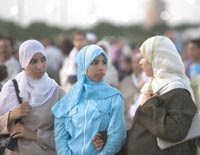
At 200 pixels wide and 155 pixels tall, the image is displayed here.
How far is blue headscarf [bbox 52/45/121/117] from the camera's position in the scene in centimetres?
579

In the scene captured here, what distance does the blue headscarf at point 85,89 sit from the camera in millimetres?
5785

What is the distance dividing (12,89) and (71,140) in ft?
2.46

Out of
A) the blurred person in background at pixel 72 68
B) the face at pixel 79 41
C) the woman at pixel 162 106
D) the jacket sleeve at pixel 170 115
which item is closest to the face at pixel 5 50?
the blurred person in background at pixel 72 68

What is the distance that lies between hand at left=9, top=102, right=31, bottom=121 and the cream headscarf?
115cm

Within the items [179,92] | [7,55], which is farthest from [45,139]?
[7,55]

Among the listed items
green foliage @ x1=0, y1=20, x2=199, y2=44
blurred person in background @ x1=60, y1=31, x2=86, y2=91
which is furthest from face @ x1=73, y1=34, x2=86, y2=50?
green foliage @ x1=0, y1=20, x2=199, y2=44

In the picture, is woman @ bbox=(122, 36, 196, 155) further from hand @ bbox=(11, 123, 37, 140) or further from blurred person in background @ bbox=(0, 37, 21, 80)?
blurred person in background @ bbox=(0, 37, 21, 80)

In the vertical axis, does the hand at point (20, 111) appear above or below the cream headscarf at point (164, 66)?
below

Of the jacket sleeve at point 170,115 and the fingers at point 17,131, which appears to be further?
the fingers at point 17,131

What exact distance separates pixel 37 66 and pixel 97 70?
58 cm

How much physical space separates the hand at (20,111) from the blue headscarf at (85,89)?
0.24 meters

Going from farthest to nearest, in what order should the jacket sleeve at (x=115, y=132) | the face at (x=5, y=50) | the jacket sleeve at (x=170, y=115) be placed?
1. the face at (x=5, y=50)
2. the jacket sleeve at (x=115, y=132)
3. the jacket sleeve at (x=170, y=115)

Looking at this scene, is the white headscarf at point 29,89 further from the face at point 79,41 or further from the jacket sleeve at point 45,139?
the face at point 79,41

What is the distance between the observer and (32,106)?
600 cm
